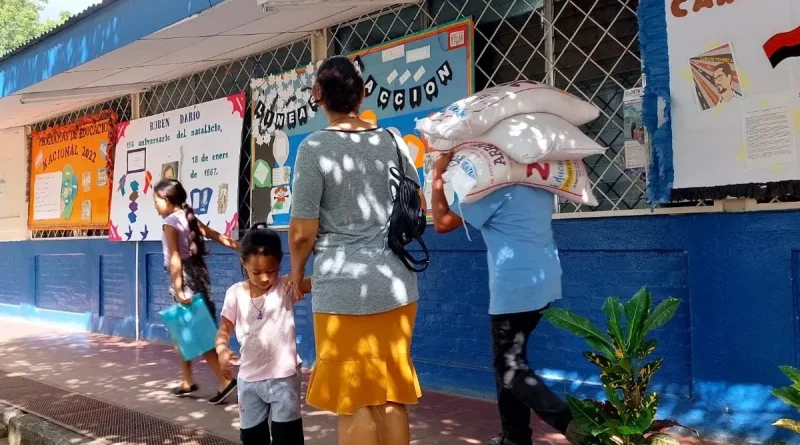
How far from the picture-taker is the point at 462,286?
5215 millimetres

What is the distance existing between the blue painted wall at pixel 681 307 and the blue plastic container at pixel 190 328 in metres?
1.49

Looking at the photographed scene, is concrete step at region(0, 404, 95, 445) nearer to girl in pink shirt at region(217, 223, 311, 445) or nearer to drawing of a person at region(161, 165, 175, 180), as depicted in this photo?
girl in pink shirt at region(217, 223, 311, 445)

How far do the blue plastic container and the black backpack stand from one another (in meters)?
2.41

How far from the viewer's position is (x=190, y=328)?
5.04m

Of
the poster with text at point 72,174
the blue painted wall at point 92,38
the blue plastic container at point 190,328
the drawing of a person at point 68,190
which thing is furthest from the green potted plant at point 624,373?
the drawing of a person at point 68,190

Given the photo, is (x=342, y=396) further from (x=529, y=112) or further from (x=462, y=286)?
(x=462, y=286)

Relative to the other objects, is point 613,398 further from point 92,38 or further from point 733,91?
point 92,38

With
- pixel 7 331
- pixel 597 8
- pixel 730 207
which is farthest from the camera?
pixel 7 331

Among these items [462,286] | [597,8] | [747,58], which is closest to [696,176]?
[747,58]

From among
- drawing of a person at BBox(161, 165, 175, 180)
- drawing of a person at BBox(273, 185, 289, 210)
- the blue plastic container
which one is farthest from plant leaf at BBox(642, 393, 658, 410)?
drawing of a person at BBox(161, 165, 175, 180)

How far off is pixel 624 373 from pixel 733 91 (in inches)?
64.8

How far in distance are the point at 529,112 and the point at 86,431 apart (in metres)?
3.28

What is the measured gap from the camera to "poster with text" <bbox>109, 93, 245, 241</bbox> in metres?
7.07

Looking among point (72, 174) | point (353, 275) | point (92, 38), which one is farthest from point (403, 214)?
point (72, 174)
